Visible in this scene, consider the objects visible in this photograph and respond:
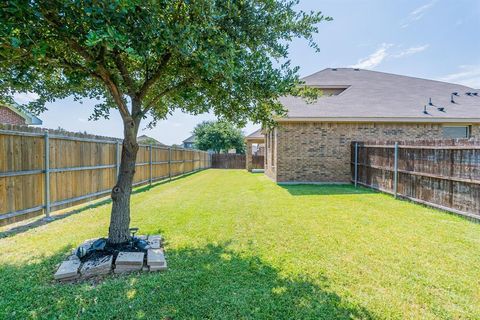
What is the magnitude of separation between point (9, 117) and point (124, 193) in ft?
44.2

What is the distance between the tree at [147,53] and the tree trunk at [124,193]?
1cm

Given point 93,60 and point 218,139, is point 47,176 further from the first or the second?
point 218,139

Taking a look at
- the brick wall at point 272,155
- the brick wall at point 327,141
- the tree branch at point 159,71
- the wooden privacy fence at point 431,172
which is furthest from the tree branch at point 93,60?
the brick wall at point 272,155

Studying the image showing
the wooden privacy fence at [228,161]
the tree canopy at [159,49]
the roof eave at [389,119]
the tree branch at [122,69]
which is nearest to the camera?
the tree canopy at [159,49]

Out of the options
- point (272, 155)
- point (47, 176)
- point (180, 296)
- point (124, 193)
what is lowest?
point (180, 296)

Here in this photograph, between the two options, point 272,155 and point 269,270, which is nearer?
point 269,270

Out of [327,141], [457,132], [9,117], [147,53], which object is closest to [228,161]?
[327,141]

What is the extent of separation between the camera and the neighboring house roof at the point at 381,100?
1114 centimetres

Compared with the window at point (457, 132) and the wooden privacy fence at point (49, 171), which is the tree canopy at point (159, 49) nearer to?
the wooden privacy fence at point (49, 171)

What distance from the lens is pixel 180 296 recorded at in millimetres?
2684

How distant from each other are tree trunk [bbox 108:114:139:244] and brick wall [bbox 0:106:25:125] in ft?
41.8

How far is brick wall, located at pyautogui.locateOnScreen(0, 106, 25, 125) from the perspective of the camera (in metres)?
12.2

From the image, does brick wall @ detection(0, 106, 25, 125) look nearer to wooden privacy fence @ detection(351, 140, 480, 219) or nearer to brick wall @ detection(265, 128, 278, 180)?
brick wall @ detection(265, 128, 278, 180)

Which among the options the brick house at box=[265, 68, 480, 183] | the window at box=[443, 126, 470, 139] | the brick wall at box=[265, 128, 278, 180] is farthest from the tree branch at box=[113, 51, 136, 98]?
the window at box=[443, 126, 470, 139]
